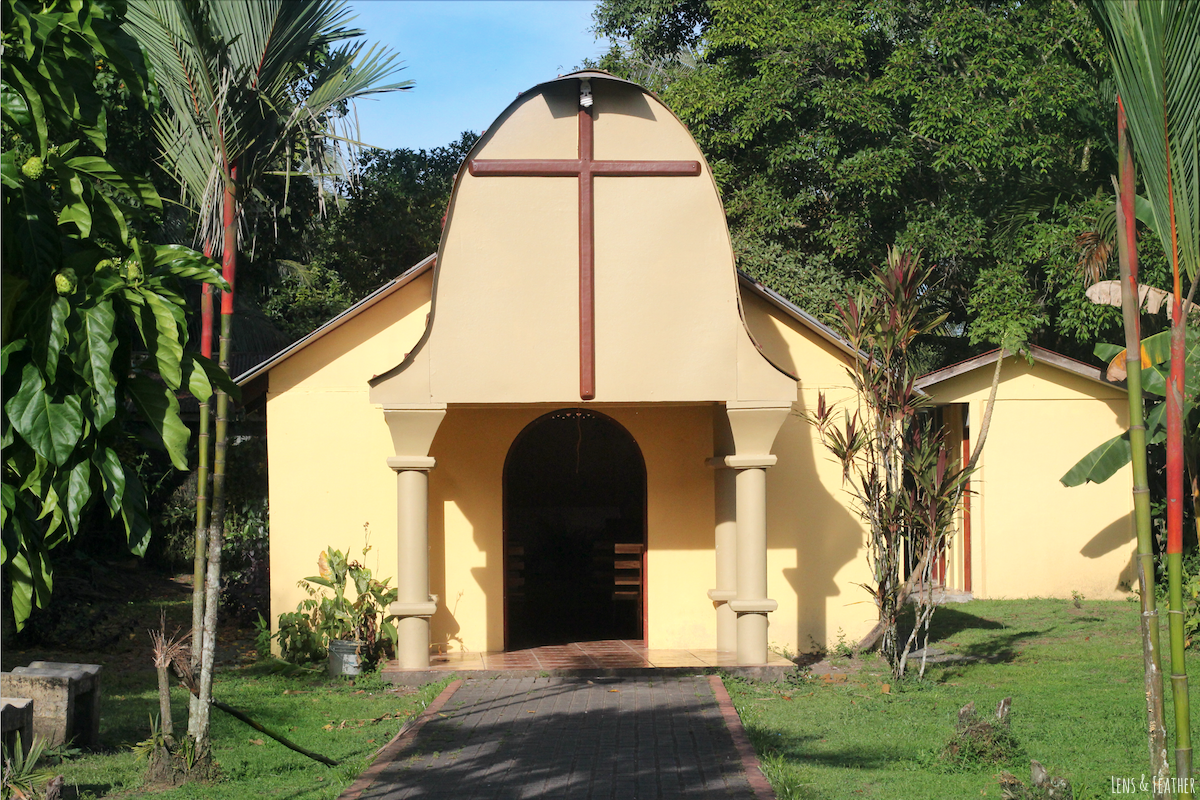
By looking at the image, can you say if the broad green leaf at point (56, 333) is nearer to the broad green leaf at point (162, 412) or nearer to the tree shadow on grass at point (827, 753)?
the broad green leaf at point (162, 412)

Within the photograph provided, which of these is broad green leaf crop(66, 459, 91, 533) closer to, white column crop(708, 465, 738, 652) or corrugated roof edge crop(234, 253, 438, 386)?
corrugated roof edge crop(234, 253, 438, 386)

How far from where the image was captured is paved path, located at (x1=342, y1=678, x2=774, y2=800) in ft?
22.1

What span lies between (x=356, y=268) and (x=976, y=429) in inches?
570

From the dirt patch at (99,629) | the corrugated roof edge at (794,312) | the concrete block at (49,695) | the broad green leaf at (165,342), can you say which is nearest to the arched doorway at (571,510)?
the dirt patch at (99,629)

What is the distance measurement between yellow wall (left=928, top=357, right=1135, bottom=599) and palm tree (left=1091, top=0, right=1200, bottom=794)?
1355cm

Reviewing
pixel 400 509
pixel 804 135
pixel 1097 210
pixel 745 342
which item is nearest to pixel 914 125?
pixel 804 135

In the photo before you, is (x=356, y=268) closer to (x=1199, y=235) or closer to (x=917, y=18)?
(x=917, y=18)

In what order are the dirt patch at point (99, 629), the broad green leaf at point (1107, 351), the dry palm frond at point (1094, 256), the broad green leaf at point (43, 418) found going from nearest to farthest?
the broad green leaf at point (43, 418)
the dirt patch at point (99, 629)
the dry palm frond at point (1094, 256)
the broad green leaf at point (1107, 351)

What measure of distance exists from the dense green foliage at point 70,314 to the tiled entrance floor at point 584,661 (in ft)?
26.1

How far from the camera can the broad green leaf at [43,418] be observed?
9.09 ft

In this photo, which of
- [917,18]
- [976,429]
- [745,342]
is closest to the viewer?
[745,342]

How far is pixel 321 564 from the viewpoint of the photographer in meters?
11.7

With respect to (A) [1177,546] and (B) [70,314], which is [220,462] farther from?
(A) [1177,546]

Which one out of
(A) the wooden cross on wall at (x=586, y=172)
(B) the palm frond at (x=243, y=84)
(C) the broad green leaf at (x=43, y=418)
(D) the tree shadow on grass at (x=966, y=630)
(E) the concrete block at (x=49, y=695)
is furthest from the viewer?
(D) the tree shadow on grass at (x=966, y=630)
